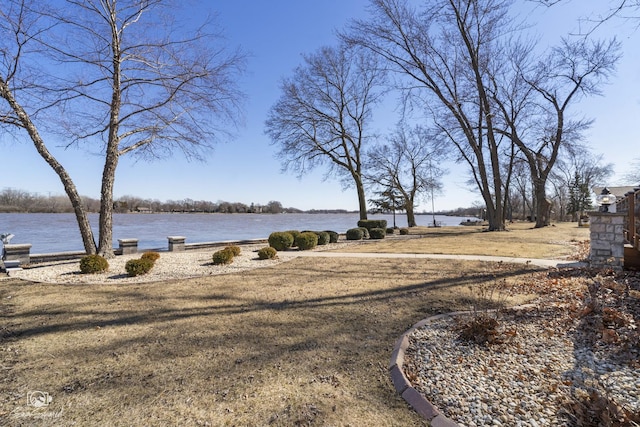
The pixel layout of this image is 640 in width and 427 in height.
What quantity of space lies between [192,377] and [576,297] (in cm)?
545

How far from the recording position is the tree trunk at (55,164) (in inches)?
301

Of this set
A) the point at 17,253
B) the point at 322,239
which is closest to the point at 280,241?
the point at 322,239

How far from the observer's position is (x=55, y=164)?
8383 mm

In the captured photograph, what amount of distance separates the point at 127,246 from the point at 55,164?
3.47 metres

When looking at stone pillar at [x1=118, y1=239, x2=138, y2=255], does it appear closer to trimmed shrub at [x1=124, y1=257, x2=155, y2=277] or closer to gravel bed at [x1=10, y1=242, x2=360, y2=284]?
gravel bed at [x1=10, y1=242, x2=360, y2=284]

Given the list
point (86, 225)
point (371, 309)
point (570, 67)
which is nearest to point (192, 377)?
point (371, 309)

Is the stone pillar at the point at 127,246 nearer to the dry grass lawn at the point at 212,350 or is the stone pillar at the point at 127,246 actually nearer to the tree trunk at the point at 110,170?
the tree trunk at the point at 110,170

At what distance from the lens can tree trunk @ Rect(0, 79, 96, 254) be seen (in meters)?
7.65

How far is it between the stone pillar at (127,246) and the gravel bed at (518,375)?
1062 cm

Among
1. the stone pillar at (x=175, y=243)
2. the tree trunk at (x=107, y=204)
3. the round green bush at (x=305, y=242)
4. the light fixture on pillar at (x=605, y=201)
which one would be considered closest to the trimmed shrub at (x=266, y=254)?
the round green bush at (x=305, y=242)

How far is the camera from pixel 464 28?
17.4 m

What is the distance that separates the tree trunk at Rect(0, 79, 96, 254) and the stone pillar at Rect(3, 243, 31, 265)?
1.38m

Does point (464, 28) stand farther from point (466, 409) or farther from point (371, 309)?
point (466, 409)

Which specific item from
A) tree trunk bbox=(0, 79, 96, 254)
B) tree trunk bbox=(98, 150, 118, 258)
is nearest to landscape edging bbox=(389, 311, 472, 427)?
tree trunk bbox=(98, 150, 118, 258)
